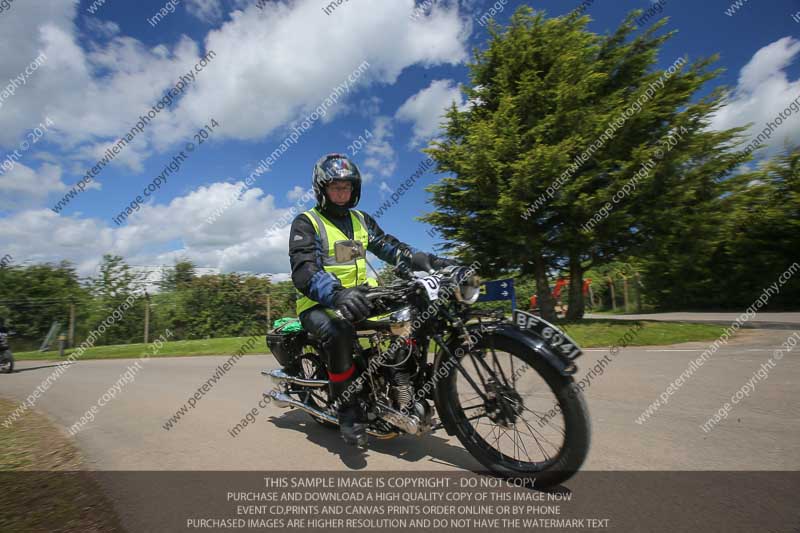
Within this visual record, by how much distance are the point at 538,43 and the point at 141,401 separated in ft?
47.3

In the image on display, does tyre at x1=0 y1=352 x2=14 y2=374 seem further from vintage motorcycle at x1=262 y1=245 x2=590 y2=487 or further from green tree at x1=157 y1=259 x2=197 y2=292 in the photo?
vintage motorcycle at x1=262 y1=245 x2=590 y2=487

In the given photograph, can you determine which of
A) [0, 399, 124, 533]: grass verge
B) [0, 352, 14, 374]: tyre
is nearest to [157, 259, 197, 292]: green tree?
[0, 352, 14, 374]: tyre

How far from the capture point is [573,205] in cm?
1124

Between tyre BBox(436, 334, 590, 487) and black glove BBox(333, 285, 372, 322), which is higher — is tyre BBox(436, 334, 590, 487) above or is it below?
below

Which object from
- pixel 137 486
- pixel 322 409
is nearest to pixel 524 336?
pixel 322 409

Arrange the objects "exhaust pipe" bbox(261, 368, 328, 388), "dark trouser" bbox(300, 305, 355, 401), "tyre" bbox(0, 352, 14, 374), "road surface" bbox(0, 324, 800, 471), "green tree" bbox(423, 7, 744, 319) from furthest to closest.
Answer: "green tree" bbox(423, 7, 744, 319) < "tyre" bbox(0, 352, 14, 374) < "exhaust pipe" bbox(261, 368, 328, 388) < "dark trouser" bbox(300, 305, 355, 401) < "road surface" bbox(0, 324, 800, 471)

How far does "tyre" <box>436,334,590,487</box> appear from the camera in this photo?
2018 mm

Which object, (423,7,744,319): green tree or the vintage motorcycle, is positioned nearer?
the vintage motorcycle

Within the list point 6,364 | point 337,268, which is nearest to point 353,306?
point 337,268

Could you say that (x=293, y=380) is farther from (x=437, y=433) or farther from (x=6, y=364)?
(x=6, y=364)

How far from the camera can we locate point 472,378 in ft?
7.89

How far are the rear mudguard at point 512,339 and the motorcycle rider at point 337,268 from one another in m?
0.57

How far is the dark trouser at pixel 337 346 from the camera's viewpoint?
2.69 m

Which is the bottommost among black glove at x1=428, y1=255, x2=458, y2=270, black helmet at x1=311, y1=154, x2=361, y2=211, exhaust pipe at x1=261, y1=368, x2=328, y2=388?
exhaust pipe at x1=261, y1=368, x2=328, y2=388
